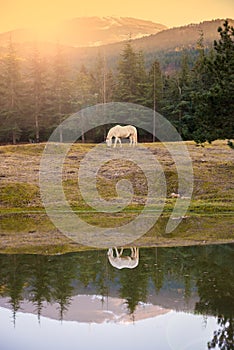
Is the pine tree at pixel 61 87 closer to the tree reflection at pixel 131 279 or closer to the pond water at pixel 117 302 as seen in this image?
the tree reflection at pixel 131 279

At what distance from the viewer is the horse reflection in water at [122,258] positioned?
1829 cm

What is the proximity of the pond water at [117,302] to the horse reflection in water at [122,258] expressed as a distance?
0.17 meters

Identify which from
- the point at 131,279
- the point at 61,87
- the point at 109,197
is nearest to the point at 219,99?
the point at 109,197

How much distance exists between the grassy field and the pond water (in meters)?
2.83

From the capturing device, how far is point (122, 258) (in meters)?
19.3

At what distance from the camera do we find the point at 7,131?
61.6m

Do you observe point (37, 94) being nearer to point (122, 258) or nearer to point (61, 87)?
point (61, 87)

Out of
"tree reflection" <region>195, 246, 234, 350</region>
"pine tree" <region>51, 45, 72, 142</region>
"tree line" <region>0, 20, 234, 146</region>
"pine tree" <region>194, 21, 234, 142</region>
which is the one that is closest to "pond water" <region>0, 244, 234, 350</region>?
"tree reflection" <region>195, 246, 234, 350</region>

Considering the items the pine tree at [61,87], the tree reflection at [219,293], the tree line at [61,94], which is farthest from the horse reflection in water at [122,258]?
the pine tree at [61,87]

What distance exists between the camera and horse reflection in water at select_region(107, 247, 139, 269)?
1829cm

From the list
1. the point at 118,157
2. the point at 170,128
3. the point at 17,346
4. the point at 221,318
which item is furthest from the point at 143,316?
the point at 170,128

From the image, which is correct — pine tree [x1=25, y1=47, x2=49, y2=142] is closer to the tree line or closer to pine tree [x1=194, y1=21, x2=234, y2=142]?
the tree line

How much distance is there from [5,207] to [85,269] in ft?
46.7

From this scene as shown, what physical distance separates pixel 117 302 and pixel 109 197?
1898 cm
